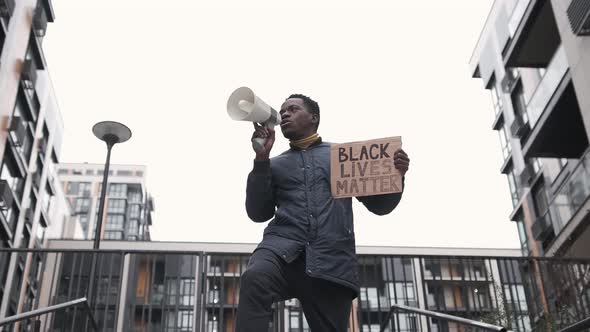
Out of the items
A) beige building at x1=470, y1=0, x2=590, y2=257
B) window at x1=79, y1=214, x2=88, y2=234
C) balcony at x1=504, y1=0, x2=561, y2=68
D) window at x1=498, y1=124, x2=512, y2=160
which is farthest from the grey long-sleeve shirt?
window at x1=79, y1=214, x2=88, y2=234

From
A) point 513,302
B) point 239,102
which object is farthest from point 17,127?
point 239,102

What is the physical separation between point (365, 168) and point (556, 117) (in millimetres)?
15813

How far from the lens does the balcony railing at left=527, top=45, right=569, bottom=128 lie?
17141 millimetres

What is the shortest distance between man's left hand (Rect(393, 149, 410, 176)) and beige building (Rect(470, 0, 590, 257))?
913 centimetres

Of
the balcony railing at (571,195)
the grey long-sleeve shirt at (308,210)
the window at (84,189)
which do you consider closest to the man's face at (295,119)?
the grey long-sleeve shirt at (308,210)

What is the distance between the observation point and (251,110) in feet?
12.0

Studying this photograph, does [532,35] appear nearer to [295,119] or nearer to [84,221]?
[295,119]

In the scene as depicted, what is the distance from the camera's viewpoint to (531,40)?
20141mm

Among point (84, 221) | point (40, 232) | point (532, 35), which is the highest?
point (84, 221)

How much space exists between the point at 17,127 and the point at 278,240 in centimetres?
3176

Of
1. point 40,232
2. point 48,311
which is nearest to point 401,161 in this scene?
point 48,311

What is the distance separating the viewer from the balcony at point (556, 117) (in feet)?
56.4

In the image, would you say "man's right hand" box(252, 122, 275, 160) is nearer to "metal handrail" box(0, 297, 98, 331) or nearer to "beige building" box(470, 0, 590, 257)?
"metal handrail" box(0, 297, 98, 331)

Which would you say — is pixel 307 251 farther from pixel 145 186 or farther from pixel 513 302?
pixel 145 186
